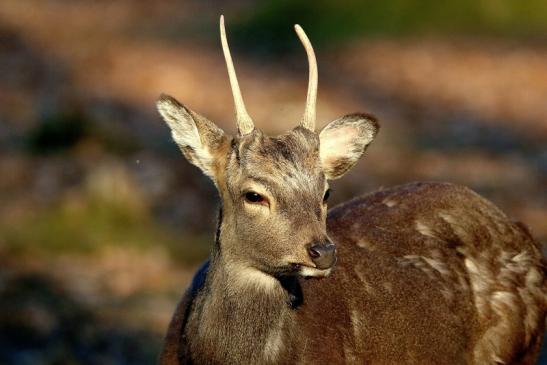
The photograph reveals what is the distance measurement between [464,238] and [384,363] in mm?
1252

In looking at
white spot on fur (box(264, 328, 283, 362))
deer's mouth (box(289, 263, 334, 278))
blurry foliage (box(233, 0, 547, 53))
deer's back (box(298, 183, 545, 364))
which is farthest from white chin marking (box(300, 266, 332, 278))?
blurry foliage (box(233, 0, 547, 53))

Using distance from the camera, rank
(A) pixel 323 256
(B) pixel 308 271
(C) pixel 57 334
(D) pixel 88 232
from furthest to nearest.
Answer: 1. (D) pixel 88 232
2. (C) pixel 57 334
3. (B) pixel 308 271
4. (A) pixel 323 256

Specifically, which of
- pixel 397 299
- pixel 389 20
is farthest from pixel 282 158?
pixel 389 20

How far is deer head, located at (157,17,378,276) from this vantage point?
21.1 ft

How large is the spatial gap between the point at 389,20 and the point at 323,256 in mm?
19192

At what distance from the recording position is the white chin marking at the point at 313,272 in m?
6.30

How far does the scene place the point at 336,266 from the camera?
7.49 m

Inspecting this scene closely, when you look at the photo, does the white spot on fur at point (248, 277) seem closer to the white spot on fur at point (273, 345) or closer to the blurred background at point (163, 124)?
the white spot on fur at point (273, 345)

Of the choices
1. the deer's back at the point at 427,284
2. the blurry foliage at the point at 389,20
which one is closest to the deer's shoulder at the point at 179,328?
the deer's back at the point at 427,284

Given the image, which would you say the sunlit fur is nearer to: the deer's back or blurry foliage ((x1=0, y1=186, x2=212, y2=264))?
the deer's back

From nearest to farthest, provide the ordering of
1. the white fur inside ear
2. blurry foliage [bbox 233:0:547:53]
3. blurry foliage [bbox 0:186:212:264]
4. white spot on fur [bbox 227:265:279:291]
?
white spot on fur [bbox 227:265:279:291], the white fur inside ear, blurry foliage [bbox 0:186:212:264], blurry foliage [bbox 233:0:547:53]

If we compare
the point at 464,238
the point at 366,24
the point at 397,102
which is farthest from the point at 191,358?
the point at 366,24

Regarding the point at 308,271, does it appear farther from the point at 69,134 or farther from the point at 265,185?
the point at 69,134

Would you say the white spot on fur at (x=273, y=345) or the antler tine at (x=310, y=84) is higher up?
the antler tine at (x=310, y=84)
